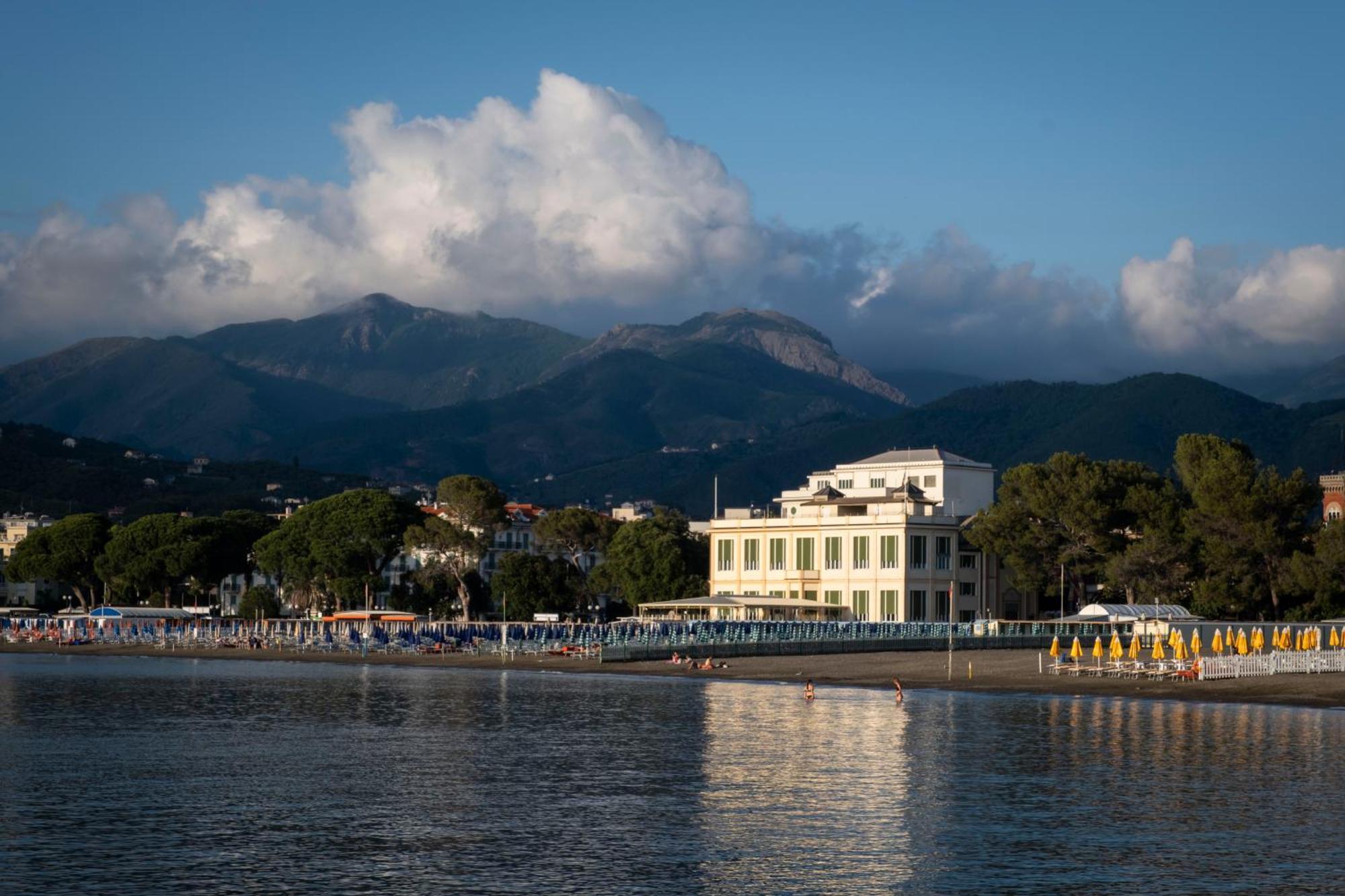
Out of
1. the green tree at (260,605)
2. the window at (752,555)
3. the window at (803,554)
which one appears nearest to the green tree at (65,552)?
the green tree at (260,605)

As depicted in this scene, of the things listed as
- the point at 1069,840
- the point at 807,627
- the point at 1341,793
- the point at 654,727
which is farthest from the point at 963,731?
the point at 807,627

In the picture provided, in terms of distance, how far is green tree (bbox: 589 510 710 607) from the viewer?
454 feet

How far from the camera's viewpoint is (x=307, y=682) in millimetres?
93562

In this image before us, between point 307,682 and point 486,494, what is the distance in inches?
2067

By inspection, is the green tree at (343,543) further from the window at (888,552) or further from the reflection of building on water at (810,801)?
the reflection of building on water at (810,801)

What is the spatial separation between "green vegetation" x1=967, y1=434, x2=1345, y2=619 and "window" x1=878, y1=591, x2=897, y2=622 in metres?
7.27

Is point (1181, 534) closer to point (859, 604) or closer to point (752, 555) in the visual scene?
point (859, 604)

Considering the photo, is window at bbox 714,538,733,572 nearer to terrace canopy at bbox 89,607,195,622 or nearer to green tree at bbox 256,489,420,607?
green tree at bbox 256,489,420,607

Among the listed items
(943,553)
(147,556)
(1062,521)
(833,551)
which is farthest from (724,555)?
(147,556)

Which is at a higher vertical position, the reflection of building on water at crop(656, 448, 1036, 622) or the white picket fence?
the reflection of building on water at crop(656, 448, 1036, 622)

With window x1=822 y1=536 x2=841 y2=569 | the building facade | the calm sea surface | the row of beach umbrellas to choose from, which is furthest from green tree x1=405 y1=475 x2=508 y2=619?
the building facade

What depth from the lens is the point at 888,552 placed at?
410 feet

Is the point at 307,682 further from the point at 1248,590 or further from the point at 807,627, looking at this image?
the point at 1248,590

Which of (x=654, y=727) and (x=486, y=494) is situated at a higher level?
(x=486, y=494)
